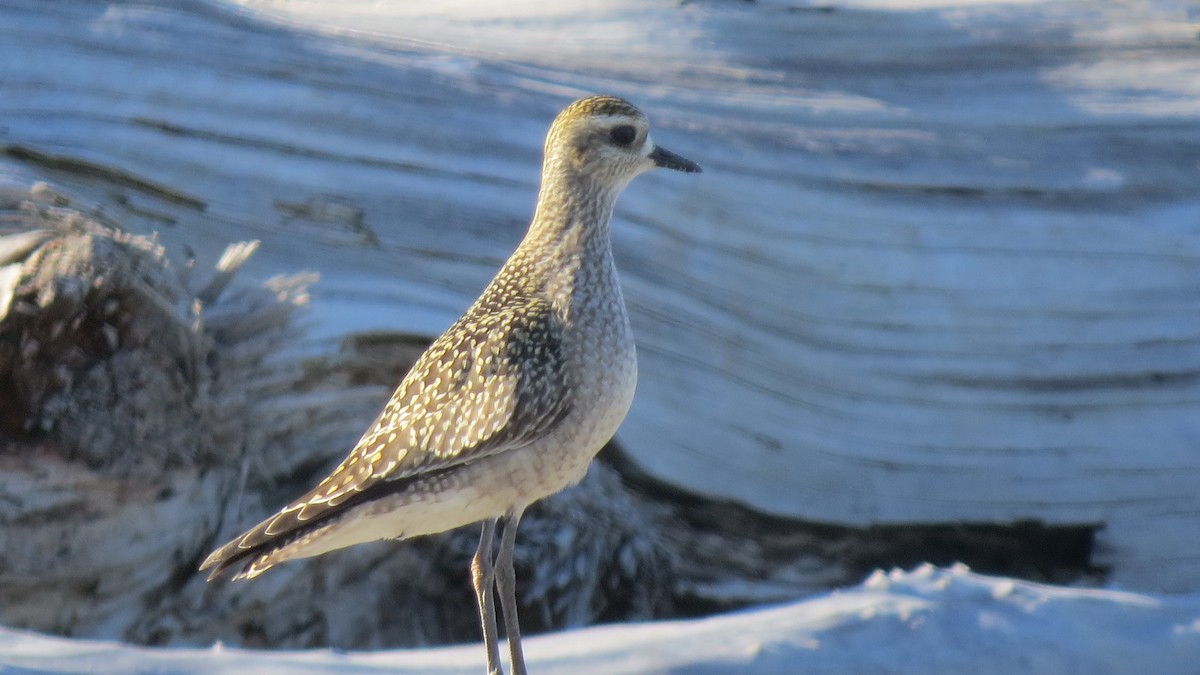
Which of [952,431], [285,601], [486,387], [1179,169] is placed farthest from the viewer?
[1179,169]

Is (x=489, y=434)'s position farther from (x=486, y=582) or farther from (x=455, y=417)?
(x=486, y=582)

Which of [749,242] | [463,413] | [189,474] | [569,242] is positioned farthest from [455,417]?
[749,242]

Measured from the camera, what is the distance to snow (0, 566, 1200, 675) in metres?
4.16

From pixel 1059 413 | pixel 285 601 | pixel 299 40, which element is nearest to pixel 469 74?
pixel 299 40

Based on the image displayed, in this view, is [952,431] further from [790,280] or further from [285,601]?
[285,601]

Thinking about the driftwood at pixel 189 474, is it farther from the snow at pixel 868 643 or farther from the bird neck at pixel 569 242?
the bird neck at pixel 569 242

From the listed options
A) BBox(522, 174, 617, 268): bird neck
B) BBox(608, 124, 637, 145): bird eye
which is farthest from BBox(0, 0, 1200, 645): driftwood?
BBox(608, 124, 637, 145): bird eye

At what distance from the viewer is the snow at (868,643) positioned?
4160 mm

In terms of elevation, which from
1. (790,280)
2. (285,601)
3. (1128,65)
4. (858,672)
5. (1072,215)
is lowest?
(285,601)

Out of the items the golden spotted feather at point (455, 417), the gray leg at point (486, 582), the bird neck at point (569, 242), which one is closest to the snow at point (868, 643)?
the gray leg at point (486, 582)

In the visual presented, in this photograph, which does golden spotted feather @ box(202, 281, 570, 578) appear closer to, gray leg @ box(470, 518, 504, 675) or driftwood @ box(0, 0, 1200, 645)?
gray leg @ box(470, 518, 504, 675)

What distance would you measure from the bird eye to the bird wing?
2.10 ft

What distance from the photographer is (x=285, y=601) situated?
5621mm

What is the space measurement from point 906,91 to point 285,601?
3.53 m
